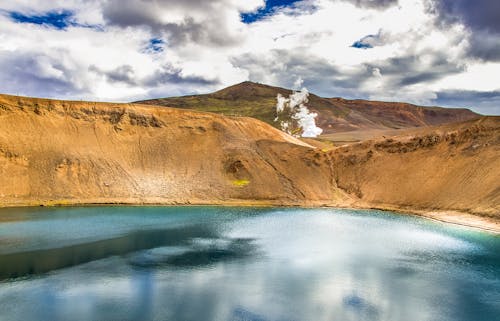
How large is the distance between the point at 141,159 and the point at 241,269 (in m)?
39.7

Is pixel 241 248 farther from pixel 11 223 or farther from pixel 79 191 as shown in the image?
pixel 79 191

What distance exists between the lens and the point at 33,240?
33969 mm

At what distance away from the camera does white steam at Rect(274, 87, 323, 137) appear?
6038 inches

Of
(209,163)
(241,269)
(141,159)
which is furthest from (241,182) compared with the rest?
(241,269)

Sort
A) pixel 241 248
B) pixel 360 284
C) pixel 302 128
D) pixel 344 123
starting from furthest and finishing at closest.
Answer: pixel 344 123, pixel 302 128, pixel 241 248, pixel 360 284

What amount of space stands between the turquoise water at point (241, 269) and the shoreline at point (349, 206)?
1.90m

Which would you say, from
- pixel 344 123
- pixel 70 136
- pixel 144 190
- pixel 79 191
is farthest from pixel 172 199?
pixel 344 123

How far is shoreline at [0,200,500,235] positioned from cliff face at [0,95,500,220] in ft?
1.21

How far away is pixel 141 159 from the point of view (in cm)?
6275

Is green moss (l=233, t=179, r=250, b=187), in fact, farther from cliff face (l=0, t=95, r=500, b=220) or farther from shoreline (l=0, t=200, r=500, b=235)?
shoreline (l=0, t=200, r=500, b=235)

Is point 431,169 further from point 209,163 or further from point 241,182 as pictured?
point 209,163

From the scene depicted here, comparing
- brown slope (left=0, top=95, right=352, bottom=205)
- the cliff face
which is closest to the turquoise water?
the cliff face

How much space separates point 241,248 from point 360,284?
443 inches

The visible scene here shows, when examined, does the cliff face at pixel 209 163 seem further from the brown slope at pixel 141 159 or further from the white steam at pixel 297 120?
the white steam at pixel 297 120
